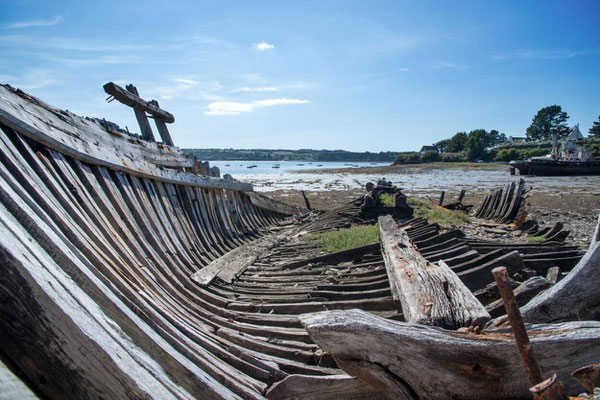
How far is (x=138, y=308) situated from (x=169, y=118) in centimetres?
606

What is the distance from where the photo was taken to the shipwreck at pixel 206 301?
4.92 ft

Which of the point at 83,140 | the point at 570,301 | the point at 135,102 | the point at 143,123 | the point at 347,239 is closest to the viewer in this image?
the point at 570,301

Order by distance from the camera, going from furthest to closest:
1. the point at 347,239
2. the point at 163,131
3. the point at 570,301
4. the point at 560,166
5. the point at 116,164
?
1. the point at 560,166
2. the point at 163,131
3. the point at 347,239
4. the point at 116,164
5. the point at 570,301

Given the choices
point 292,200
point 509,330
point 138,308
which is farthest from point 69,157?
point 292,200

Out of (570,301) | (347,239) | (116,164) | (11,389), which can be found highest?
(116,164)

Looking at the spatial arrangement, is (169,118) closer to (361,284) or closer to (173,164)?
(173,164)

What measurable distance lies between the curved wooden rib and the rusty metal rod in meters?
0.26

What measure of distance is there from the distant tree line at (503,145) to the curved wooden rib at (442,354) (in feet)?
240

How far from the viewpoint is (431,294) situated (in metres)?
2.71

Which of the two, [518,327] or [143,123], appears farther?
[143,123]

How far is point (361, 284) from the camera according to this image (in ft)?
13.4

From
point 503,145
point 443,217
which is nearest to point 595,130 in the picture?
point 503,145

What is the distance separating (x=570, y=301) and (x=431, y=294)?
83cm

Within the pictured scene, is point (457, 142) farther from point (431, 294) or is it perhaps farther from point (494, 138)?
point (431, 294)
